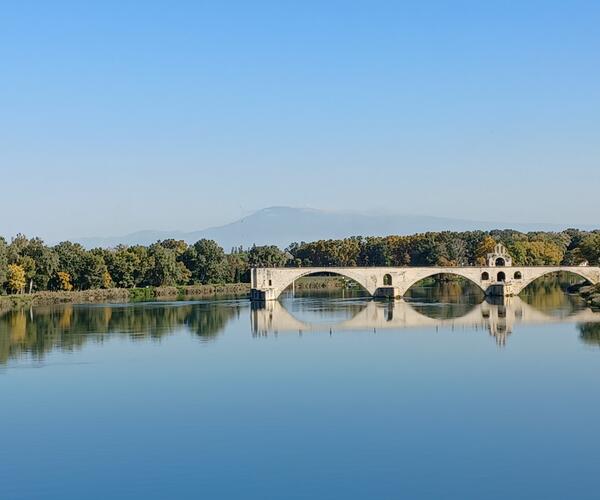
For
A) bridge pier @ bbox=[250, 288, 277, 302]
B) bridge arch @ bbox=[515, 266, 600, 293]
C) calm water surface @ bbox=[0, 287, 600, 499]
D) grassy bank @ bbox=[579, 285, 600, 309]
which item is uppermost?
bridge arch @ bbox=[515, 266, 600, 293]

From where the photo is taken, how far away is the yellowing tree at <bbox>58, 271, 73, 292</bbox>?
67.8 metres

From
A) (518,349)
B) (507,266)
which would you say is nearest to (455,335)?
(518,349)

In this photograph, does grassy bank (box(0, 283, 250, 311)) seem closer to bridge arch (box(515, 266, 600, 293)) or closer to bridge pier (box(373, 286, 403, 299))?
bridge pier (box(373, 286, 403, 299))

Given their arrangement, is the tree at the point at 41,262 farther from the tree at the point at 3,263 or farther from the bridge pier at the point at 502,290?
the bridge pier at the point at 502,290

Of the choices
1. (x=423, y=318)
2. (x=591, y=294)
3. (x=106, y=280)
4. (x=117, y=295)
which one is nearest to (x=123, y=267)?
(x=106, y=280)

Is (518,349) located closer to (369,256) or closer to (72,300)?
(72,300)

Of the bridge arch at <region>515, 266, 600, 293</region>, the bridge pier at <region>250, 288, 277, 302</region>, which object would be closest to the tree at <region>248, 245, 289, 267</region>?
the bridge pier at <region>250, 288, 277, 302</region>

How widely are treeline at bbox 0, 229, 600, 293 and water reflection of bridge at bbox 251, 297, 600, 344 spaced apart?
18374mm

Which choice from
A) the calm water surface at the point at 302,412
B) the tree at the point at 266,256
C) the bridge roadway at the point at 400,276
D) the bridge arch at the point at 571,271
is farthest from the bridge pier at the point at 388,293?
the tree at the point at 266,256

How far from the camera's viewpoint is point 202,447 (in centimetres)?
1917

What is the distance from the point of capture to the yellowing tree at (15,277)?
6191cm

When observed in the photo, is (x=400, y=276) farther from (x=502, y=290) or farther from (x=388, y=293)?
(x=502, y=290)

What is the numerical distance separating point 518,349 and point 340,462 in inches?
703

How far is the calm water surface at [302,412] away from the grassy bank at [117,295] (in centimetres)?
2061
